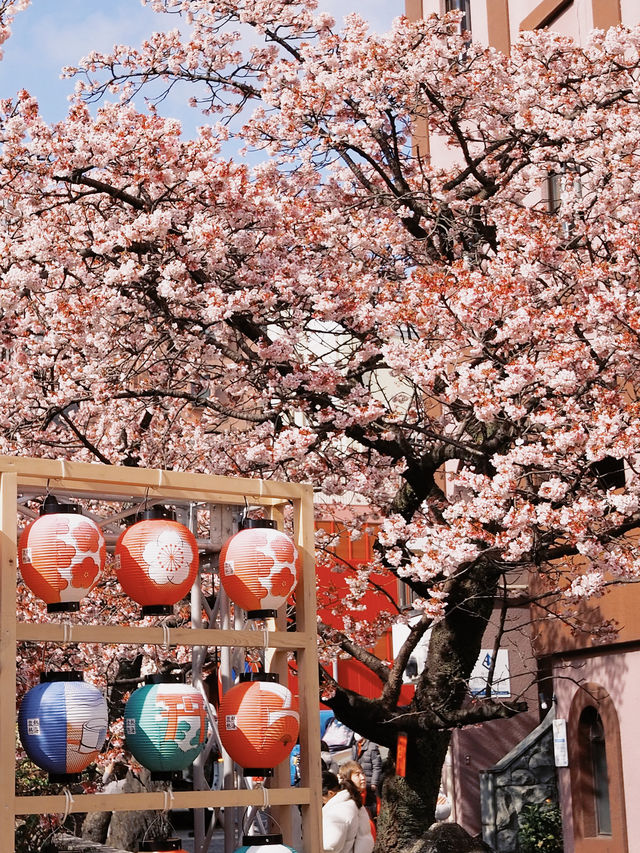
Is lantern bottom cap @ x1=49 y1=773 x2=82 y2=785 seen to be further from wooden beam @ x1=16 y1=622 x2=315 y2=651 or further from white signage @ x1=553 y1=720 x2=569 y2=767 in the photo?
white signage @ x1=553 y1=720 x2=569 y2=767

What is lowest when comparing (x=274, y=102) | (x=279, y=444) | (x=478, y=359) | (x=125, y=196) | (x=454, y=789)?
(x=454, y=789)

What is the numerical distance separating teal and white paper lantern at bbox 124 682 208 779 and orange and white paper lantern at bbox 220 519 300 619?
0.57 meters

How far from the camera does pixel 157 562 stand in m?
5.44

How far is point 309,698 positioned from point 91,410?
7.59 m

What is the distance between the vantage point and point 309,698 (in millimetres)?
5723

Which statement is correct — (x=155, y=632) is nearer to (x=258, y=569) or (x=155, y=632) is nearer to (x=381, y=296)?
(x=258, y=569)

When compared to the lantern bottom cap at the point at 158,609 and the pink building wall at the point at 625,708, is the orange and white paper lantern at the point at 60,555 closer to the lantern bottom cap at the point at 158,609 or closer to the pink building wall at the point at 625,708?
the lantern bottom cap at the point at 158,609

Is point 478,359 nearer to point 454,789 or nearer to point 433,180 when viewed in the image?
point 433,180

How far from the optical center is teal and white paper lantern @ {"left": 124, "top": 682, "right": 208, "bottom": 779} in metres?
5.20

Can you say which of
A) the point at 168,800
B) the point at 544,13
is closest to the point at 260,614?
the point at 168,800

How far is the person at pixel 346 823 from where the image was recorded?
896 centimetres

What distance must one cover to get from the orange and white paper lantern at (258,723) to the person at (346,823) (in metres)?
3.73

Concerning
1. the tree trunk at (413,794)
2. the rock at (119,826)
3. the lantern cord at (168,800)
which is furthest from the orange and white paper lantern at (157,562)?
the rock at (119,826)

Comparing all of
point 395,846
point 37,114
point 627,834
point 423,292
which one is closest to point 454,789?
point 627,834
